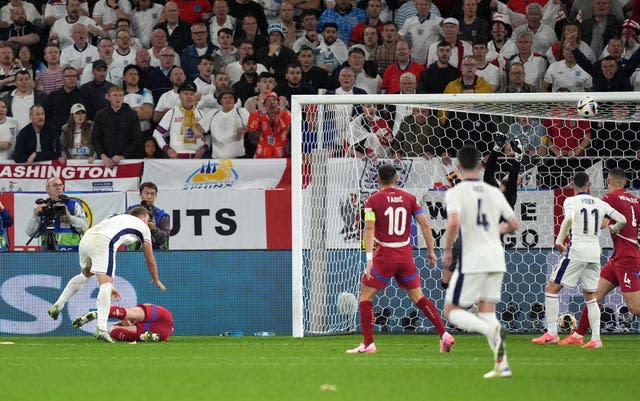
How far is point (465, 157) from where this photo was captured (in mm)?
10219

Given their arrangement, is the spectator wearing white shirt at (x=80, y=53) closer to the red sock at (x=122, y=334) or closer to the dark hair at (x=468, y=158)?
the red sock at (x=122, y=334)

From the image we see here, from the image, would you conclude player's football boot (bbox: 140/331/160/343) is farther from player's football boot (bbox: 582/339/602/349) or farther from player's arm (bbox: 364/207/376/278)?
player's football boot (bbox: 582/339/602/349)

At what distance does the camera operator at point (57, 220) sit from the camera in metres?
17.5

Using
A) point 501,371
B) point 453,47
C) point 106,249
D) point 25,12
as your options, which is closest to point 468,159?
point 501,371

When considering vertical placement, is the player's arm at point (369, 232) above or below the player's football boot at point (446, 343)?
above

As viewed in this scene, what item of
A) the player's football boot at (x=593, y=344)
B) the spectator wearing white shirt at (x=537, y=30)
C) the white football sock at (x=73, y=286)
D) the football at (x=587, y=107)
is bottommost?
the player's football boot at (x=593, y=344)

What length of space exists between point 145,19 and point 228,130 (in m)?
3.95

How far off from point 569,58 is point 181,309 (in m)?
7.47

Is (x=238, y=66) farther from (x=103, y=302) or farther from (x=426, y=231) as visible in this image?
(x=426, y=231)

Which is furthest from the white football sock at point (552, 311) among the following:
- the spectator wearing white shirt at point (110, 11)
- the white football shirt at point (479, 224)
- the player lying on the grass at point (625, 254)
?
the spectator wearing white shirt at point (110, 11)

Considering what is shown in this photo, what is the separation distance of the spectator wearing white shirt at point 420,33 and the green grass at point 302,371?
714cm

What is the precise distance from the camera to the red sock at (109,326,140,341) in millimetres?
15516

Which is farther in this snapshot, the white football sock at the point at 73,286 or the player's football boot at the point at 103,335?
the white football sock at the point at 73,286

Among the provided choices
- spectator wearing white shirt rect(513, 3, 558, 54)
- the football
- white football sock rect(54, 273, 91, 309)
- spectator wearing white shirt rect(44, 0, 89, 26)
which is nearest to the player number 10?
the football
